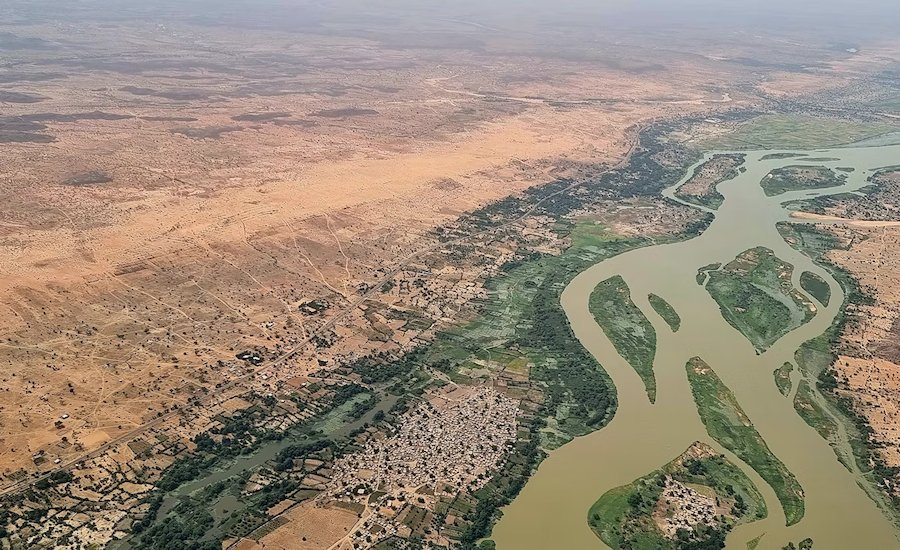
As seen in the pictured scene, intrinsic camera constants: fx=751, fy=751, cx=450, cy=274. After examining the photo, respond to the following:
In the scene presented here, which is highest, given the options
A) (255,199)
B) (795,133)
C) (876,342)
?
(795,133)

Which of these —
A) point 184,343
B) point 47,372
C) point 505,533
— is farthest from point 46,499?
point 505,533

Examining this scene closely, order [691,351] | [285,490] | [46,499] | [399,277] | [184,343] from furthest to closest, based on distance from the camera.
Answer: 1. [399,277]
2. [691,351]
3. [184,343]
4. [285,490]
5. [46,499]

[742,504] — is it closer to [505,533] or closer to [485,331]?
[505,533]

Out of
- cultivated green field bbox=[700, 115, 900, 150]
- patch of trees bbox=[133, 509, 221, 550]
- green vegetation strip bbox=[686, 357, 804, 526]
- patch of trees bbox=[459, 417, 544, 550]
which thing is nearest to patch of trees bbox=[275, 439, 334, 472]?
patch of trees bbox=[133, 509, 221, 550]

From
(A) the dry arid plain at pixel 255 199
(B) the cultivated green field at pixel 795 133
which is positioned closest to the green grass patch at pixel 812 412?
(A) the dry arid plain at pixel 255 199

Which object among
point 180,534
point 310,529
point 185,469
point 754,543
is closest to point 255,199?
point 185,469

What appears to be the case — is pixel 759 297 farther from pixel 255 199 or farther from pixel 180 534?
pixel 255 199
